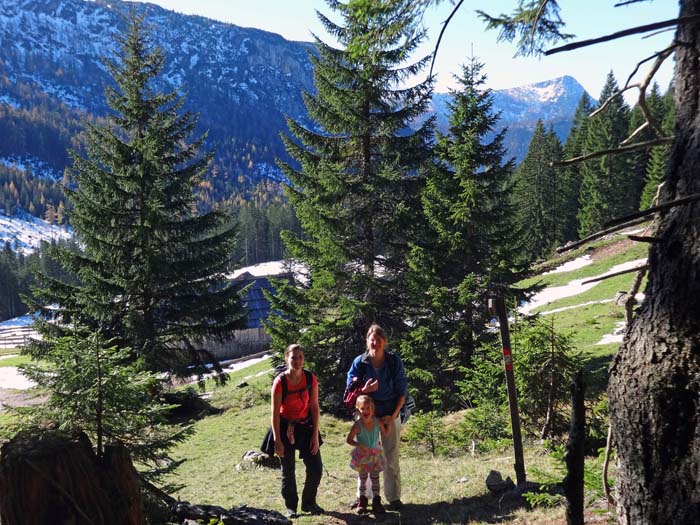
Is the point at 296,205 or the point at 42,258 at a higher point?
the point at 42,258

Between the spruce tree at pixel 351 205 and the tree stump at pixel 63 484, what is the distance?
411 inches

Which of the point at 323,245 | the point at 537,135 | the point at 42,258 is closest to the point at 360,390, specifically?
the point at 323,245

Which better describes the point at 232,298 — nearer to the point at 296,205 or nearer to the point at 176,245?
the point at 176,245

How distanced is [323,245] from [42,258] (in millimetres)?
107849

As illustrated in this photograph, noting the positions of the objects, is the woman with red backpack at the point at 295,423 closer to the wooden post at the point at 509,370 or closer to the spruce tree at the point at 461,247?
the wooden post at the point at 509,370

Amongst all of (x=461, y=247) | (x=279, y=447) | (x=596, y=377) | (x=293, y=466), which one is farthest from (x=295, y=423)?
(x=461, y=247)

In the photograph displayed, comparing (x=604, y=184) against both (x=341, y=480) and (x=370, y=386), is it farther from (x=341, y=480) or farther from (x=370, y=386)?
(x=370, y=386)

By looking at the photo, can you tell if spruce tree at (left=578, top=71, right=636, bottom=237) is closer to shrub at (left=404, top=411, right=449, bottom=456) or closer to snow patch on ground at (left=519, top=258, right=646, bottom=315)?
snow patch on ground at (left=519, top=258, right=646, bottom=315)

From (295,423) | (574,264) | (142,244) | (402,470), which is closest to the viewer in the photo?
(295,423)

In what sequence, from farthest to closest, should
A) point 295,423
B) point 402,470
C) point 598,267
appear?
point 598,267 → point 402,470 → point 295,423

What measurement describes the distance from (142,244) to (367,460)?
42.1ft

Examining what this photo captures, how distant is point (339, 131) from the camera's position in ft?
47.5

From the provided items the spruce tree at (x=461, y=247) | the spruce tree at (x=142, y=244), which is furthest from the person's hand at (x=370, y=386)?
the spruce tree at (x=142, y=244)

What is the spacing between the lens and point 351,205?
14531 mm
